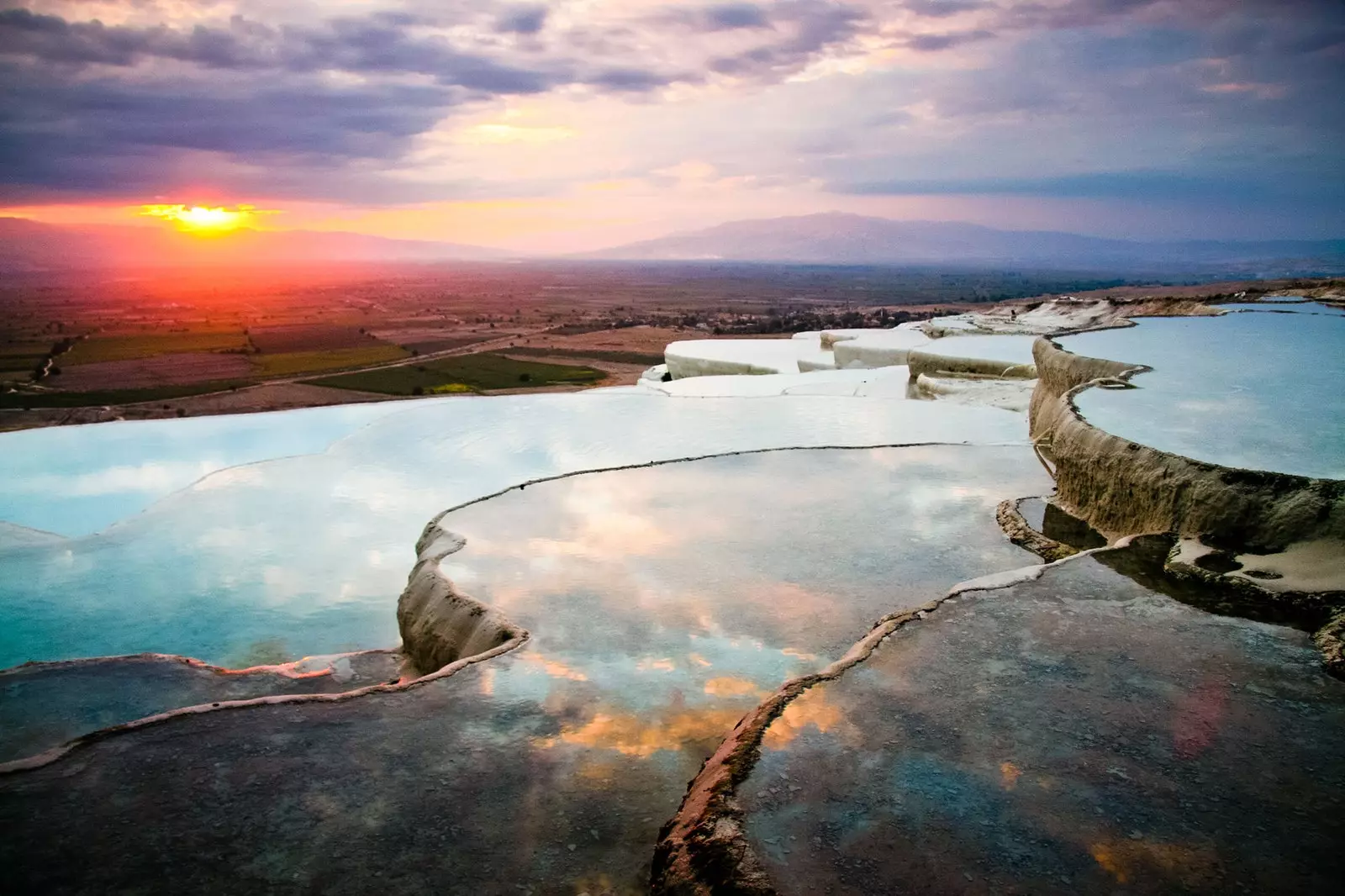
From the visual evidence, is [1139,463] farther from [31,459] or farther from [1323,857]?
[31,459]

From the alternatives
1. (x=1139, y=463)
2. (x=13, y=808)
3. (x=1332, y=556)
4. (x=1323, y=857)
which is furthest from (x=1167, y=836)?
(x=13, y=808)

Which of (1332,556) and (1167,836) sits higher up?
(1332,556)

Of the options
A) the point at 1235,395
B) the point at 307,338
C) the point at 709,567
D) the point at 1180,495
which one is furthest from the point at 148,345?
the point at 1180,495

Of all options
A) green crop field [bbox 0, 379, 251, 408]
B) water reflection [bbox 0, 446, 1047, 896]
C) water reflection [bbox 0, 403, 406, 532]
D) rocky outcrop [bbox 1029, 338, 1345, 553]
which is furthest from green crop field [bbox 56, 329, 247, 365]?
rocky outcrop [bbox 1029, 338, 1345, 553]

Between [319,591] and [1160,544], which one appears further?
[319,591]

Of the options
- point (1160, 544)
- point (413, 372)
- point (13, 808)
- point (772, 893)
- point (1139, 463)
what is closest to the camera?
point (772, 893)

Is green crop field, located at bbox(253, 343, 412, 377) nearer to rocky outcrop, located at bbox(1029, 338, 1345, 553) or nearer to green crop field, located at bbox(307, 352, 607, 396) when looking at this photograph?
green crop field, located at bbox(307, 352, 607, 396)

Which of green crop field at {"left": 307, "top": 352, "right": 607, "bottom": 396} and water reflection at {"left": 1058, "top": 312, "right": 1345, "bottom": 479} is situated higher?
water reflection at {"left": 1058, "top": 312, "right": 1345, "bottom": 479}
